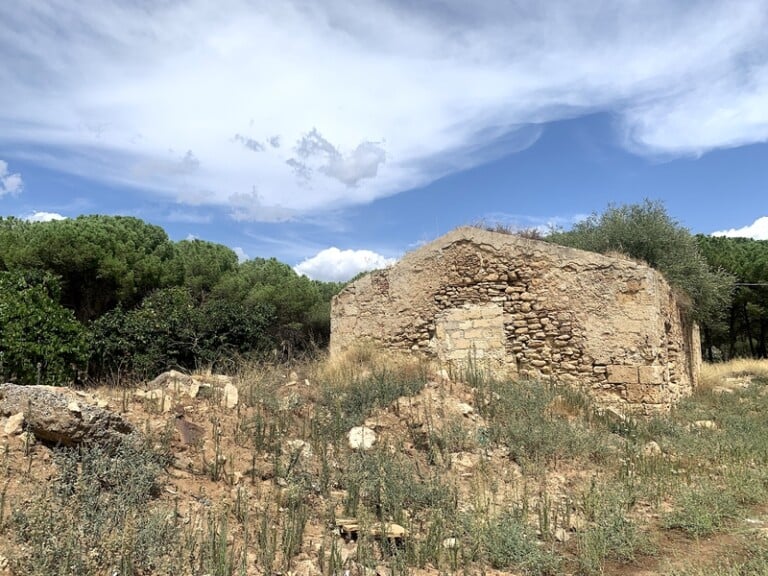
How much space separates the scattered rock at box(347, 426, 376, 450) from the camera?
617cm

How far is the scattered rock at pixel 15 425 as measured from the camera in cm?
440

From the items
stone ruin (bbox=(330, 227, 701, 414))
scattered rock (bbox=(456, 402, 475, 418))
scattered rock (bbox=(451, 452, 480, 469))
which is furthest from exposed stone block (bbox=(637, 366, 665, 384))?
scattered rock (bbox=(451, 452, 480, 469))

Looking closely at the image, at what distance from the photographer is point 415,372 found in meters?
8.77

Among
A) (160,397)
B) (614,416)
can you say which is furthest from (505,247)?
(160,397)

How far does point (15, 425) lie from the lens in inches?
174

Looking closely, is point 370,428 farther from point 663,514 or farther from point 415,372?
point 663,514

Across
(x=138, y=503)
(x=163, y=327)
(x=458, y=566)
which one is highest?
(x=163, y=327)

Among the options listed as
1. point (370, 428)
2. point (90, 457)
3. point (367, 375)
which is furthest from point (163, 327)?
point (90, 457)

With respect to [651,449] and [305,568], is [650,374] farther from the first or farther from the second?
[305,568]

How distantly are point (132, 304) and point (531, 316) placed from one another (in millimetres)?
10824

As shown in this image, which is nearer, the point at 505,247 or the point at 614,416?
the point at 614,416

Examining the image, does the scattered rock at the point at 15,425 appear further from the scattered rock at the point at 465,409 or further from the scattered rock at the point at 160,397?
the scattered rock at the point at 465,409

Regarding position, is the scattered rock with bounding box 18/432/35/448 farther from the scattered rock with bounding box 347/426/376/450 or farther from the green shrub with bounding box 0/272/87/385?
the green shrub with bounding box 0/272/87/385

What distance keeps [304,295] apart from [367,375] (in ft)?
31.2
